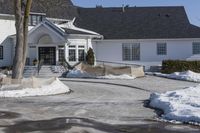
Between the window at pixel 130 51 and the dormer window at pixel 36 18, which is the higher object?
the dormer window at pixel 36 18

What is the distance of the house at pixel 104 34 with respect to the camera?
4372 cm

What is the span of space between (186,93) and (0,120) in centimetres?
834

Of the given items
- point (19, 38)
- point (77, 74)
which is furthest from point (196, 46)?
point (19, 38)

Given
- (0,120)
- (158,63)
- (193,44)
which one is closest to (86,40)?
(158,63)

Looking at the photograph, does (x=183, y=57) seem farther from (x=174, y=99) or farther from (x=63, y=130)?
(x=63, y=130)

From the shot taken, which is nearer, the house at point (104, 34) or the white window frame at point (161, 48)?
the house at point (104, 34)

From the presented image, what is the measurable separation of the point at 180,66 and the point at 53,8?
46.8ft

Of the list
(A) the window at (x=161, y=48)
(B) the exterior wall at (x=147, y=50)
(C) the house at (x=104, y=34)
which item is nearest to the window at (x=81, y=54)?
(C) the house at (x=104, y=34)

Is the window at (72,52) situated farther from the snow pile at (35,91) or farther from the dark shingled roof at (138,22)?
the snow pile at (35,91)

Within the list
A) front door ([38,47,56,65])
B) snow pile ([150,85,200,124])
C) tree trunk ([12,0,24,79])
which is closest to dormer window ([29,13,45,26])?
front door ([38,47,56,65])

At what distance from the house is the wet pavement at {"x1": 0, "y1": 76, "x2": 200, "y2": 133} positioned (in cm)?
Answer: 1778

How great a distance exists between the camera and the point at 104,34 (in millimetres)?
48438

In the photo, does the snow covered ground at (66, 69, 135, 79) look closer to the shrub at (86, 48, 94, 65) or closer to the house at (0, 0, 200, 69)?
the house at (0, 0, 200, 69)

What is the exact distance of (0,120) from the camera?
15.4m
